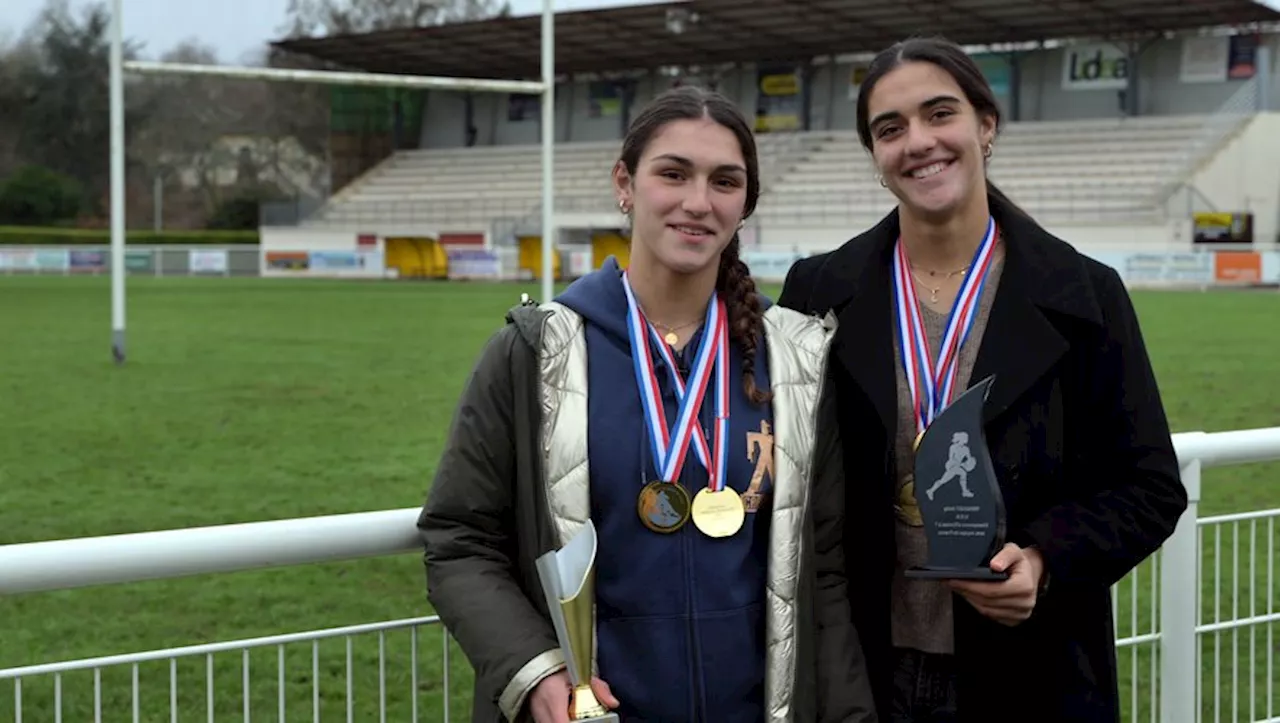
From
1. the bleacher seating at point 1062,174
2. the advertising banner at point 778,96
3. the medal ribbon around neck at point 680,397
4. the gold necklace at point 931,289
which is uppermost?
the advertising banner at point 778,96

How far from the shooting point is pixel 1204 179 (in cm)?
3741

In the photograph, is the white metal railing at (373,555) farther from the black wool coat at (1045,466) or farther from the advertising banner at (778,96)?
the advertising banner at (778,96)

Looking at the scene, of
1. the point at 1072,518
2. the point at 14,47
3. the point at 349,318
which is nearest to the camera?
the point at 1072,518

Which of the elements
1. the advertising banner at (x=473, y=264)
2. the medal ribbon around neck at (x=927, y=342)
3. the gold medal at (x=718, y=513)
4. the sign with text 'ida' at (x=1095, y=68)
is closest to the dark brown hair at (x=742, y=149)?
the gold medal at (x=718, y=513)

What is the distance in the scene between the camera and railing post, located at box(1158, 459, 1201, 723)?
2.94 meters

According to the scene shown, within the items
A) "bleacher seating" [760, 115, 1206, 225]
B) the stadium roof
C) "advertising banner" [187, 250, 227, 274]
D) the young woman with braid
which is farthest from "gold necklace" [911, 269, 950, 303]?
"advertising banner" [187, 250, 227, 274]

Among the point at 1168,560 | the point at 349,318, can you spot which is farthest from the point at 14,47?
the point at 1168,560

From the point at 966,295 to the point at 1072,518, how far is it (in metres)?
0.34

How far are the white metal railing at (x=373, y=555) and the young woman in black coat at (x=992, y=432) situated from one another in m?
0.66

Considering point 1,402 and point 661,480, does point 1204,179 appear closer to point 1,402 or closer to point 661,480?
point 1,402

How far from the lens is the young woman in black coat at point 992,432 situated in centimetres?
212

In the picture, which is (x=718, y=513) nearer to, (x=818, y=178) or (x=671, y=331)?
(x=671, y=331)

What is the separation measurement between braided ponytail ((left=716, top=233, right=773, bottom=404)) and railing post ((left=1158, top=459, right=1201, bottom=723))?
1.25 metres

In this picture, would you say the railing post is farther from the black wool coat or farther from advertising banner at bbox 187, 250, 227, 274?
advertising banner at bbox 187, 250, 227, 274
